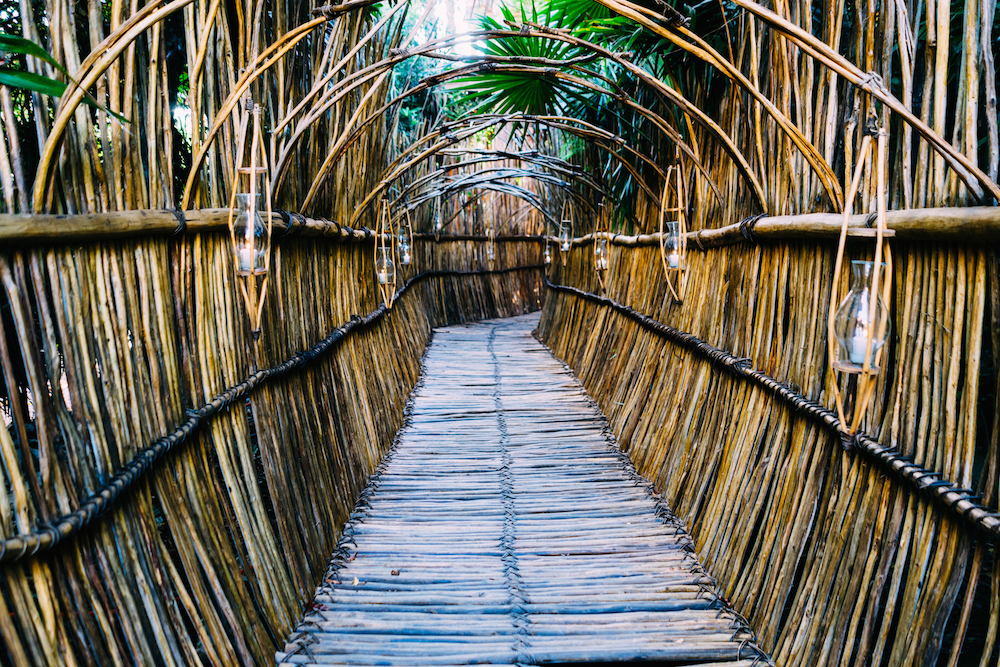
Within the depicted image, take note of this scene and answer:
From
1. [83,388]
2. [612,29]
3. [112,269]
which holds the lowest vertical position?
[83,388]

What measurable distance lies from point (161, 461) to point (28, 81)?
33.7 inches

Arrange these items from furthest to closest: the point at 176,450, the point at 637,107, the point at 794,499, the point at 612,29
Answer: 1. the point at 612,29
2. the point at 637,107
3. the point at 794,499
4. the point at 176,450

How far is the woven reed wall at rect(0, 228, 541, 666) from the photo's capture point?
1.28 meters

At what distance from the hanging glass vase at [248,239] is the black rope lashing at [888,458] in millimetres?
1431

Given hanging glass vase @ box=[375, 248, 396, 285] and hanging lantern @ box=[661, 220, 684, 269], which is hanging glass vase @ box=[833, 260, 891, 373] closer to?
hanging lantern @ box=[661, 220, 684, 269]

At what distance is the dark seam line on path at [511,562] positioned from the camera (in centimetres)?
219

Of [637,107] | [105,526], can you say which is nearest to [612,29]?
[637,107]

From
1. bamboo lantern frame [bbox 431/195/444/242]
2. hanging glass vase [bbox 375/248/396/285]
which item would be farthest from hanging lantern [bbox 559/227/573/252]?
hanging glass vase [bbox 375/248/396/285]

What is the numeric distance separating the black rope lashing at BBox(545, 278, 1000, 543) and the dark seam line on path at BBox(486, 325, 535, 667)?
3.20 feet

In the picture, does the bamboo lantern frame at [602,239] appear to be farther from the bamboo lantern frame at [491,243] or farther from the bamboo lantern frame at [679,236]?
the bamboo lantern frame at [491,243]

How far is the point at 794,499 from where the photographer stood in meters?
2.10

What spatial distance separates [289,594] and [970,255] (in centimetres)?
187

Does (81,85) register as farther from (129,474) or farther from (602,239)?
(602,239)

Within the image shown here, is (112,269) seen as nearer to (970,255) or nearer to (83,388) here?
(83,388)
